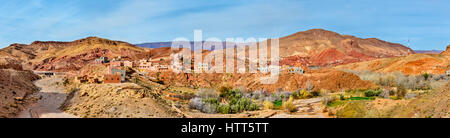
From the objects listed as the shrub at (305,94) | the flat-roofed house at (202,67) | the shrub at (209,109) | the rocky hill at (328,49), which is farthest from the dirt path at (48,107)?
the rocky hill at (328,49)

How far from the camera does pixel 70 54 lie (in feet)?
188

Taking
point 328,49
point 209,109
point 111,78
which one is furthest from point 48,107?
point 328,49

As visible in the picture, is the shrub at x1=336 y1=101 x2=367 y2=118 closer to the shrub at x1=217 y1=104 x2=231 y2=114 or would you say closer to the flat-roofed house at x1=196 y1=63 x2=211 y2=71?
the shrub at x1=217 y1=104 x2=231 y2=114

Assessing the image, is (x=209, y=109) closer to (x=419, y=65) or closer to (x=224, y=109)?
(x=224, y=109)

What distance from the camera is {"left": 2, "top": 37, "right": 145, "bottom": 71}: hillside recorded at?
4972 centimetres

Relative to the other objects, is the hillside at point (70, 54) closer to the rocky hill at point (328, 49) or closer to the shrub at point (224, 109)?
the shrub at point (224, 109)

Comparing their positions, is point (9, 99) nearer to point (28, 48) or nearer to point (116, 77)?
point (116, 77)

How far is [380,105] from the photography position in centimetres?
1526

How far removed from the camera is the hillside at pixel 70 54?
49.7m

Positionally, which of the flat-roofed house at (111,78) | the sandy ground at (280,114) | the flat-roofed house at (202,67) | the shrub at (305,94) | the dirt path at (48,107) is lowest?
the sandy ground at (280,114)

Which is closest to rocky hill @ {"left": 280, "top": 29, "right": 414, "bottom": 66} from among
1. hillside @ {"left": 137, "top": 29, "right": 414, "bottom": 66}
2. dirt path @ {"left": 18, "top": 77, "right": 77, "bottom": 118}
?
hillside @ {"left": 137, "top": 29, "right": 414, "bottom": 66}

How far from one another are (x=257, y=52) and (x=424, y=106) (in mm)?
71770

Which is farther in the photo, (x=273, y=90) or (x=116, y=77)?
(x=273, y=90)
